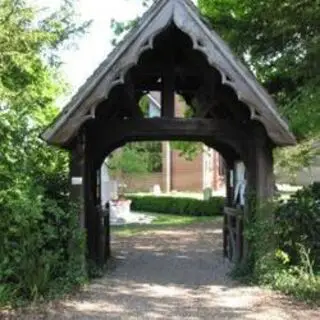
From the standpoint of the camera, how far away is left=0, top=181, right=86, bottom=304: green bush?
380 inches

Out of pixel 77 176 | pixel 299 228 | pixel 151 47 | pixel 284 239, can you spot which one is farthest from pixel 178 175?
pixel 151 47

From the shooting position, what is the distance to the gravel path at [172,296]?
8.76 m

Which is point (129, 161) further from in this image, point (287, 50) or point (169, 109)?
point (169, 109)

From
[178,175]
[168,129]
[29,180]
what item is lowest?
[29,180]

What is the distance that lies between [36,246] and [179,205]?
23427 mm

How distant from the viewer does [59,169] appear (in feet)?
39.7

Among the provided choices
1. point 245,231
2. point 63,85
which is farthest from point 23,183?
point 63,85

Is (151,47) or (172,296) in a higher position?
(151,47)

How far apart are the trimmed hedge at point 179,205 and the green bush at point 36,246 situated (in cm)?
2036

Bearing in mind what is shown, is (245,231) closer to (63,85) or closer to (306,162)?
(63,85)

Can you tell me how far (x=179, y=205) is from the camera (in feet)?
109

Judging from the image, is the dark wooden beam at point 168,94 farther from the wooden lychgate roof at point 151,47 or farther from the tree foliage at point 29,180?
the tree foliage at point 29,180

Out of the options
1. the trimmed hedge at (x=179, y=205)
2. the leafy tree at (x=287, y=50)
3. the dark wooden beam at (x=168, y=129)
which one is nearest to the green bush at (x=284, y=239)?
the dark wooden beam at (x=168, y=129)

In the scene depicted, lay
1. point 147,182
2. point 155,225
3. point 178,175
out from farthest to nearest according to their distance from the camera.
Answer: point 178,175
point 147,182
point 155,225
